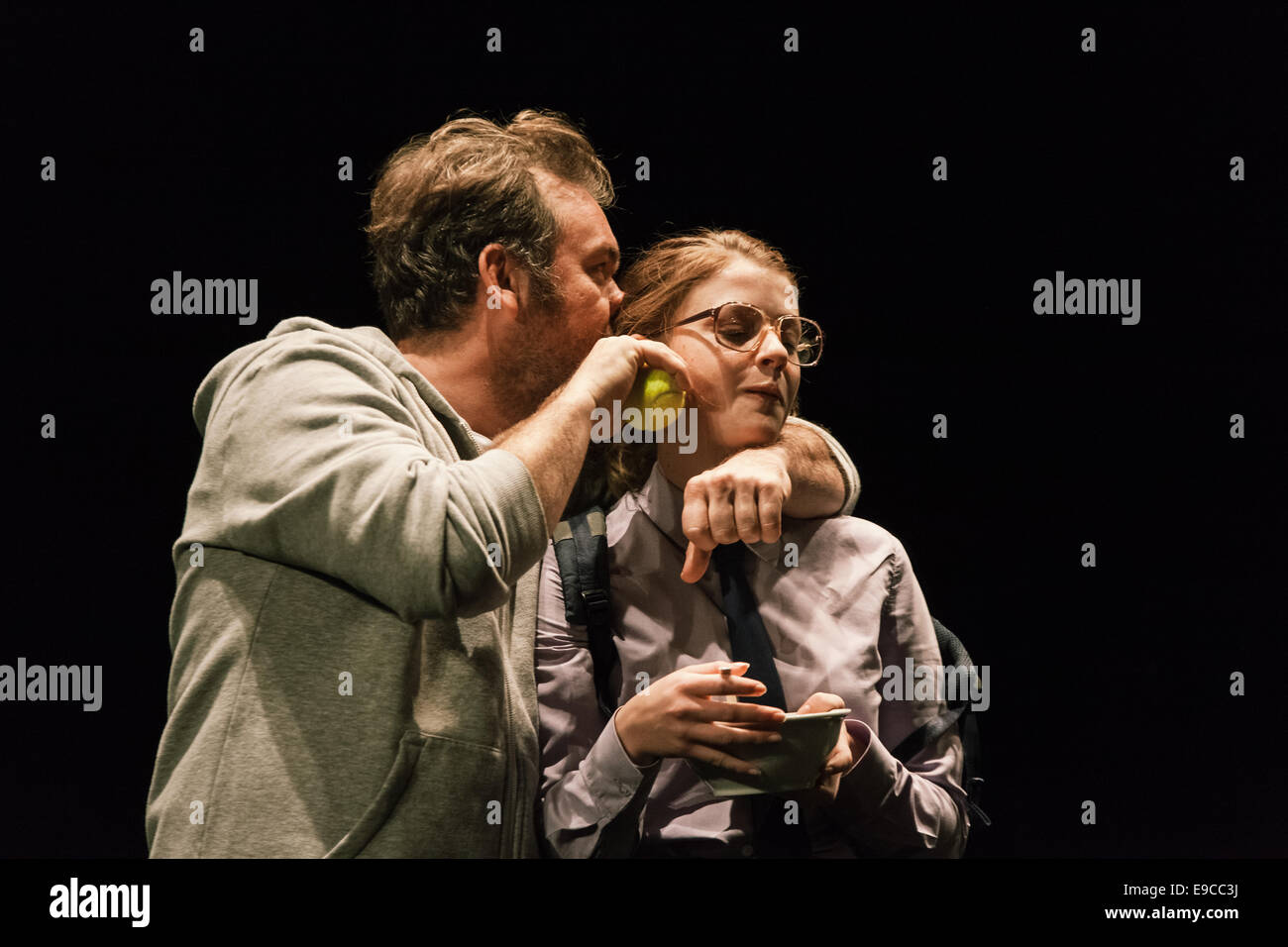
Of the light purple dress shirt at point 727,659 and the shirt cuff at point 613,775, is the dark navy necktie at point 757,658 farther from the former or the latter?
the shirt cuff at point 613,775

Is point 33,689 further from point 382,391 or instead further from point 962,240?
point 962,240

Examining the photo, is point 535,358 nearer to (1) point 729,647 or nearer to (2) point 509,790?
(1) point 729,647

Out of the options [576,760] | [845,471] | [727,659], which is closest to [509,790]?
[576,760]

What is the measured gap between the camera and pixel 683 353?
2.37m

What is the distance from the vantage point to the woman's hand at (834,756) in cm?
205

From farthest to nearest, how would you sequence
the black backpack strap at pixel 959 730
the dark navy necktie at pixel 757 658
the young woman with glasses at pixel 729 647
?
1. the black backpack strap at pixel 959 730
2. the dark navy necktie at pixel 757 658
3. the young woman with glasses at pixel 729 647

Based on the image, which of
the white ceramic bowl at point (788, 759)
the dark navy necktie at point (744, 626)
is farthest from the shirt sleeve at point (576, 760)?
the dark navy necktie at point (744, 626)

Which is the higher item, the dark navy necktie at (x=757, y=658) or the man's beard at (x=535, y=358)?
the man's beard at (x=535, y=358)

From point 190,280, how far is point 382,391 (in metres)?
0.74

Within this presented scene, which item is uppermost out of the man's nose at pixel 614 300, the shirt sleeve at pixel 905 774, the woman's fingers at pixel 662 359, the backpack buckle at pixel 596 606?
the man's nose at pixel 614 300

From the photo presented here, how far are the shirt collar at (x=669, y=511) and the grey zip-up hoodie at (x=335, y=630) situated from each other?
1.47 feet

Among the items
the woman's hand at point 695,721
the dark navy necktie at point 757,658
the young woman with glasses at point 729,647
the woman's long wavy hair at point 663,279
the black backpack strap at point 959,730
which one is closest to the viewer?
the woman's hand at point 695,721

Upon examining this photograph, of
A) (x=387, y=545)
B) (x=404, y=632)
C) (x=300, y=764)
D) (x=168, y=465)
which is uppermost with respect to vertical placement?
(x=168, y=465)
